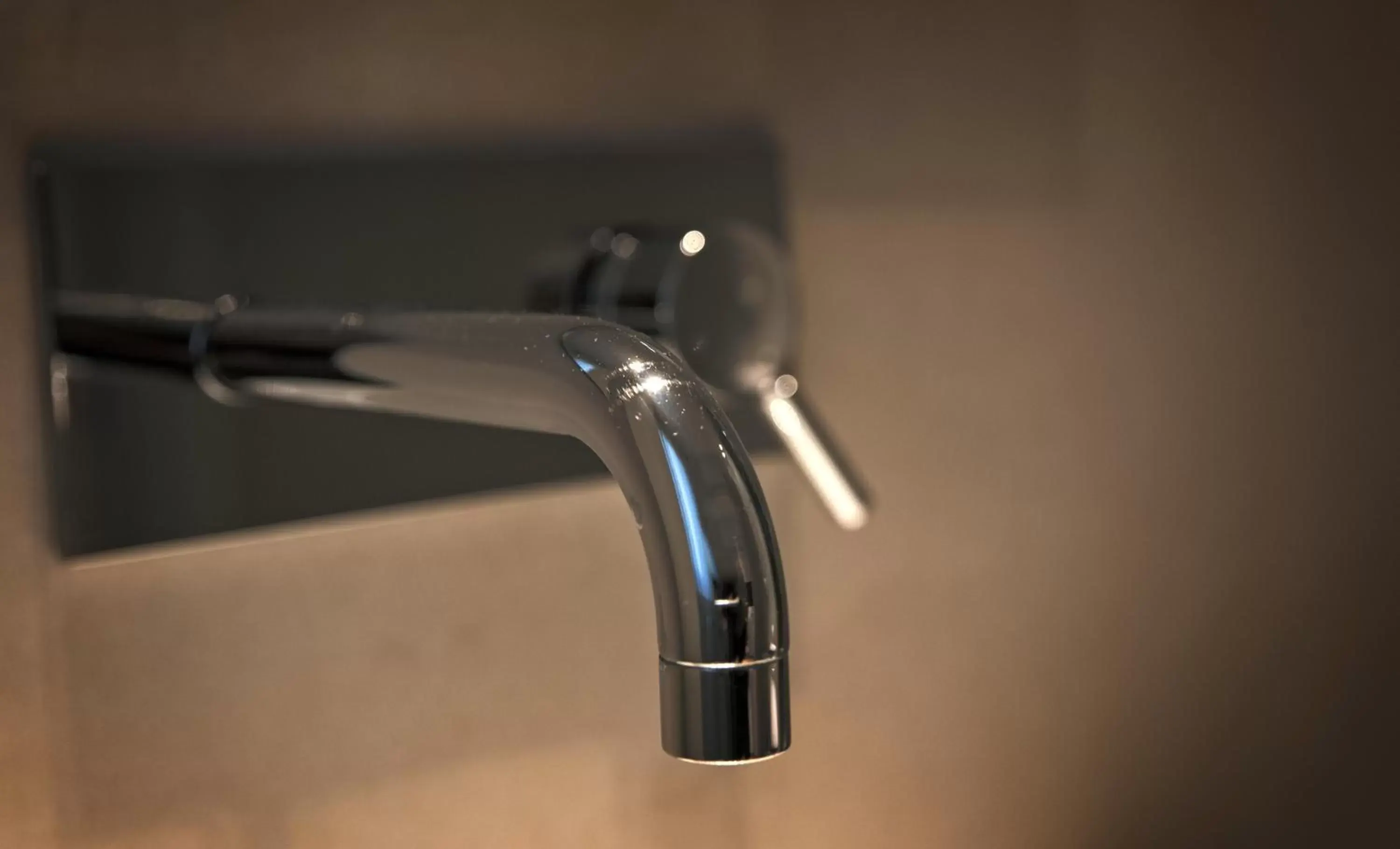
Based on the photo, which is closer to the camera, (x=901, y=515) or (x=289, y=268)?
(x=289, y=268)

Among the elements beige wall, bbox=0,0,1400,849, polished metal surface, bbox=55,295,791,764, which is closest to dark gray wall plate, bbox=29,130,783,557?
beige wall, bbox=0,0,1400,849

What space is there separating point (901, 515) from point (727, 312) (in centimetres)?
22

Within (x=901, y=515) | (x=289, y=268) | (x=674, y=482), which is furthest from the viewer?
(x=901, y=515)

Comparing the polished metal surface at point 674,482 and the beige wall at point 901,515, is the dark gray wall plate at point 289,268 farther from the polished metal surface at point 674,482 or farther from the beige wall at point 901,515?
the polished metal surface at point 674,482

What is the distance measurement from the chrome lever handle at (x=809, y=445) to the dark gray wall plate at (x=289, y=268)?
8cm

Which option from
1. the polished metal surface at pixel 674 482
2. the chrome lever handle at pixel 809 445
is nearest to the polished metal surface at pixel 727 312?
the chrome lever handle at pixel 809 445

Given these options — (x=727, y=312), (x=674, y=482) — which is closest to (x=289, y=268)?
(x=727, y=312)

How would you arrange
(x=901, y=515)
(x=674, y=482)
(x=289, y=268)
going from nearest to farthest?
(x=674, y=482)
(x=289, y=268)
(x=901, y=515)

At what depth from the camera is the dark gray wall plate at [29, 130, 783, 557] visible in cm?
39

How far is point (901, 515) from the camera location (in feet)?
2.10

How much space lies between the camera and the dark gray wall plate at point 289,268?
39cm

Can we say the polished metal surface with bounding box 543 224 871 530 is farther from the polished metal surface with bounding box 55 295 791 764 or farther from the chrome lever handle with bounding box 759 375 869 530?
the polished metal surface with bounding box 55 295 791 764

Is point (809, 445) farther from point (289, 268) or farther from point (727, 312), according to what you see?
point (289, 268)

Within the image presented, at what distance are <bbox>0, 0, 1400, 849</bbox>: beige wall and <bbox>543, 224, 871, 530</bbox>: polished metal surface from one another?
0.08 m
